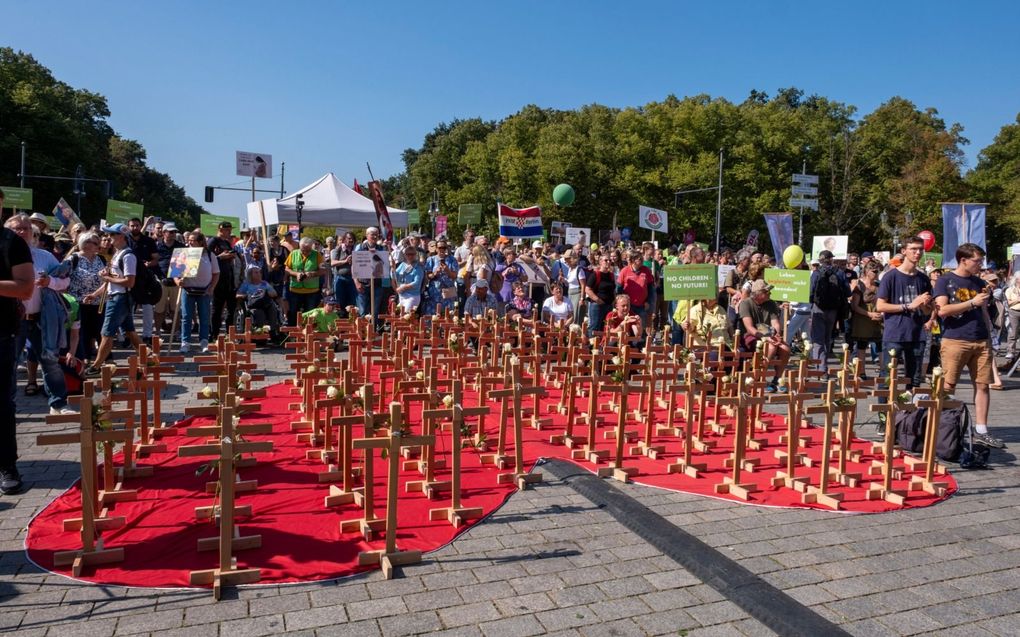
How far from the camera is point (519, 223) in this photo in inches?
681

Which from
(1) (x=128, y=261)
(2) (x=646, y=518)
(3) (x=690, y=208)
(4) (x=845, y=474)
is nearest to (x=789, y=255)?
(4) (x=845, y=474)

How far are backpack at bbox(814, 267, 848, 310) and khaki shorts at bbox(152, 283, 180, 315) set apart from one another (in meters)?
10.5

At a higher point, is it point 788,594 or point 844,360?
point 844,360

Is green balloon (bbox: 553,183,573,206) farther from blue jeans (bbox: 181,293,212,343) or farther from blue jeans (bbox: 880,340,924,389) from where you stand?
blue jeans (bbox: 880,340,924,389)

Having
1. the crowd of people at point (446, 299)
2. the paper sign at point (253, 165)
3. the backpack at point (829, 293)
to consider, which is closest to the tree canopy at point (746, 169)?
the paper sign at point (253, 165)

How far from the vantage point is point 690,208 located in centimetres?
4447

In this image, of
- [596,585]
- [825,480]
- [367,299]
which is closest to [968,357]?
[825,480]

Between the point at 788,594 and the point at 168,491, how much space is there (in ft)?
13.4

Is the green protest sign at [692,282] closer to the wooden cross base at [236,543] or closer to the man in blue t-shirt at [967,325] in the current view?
the man in blue t-shirt at [967,325]

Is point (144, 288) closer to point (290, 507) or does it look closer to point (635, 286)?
point (290, 507)

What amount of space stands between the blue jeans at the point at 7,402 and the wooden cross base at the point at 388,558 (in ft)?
9.26

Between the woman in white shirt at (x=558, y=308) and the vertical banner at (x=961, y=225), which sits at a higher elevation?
the vertical banner at (x=961, y=225)

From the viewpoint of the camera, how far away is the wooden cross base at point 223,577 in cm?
371

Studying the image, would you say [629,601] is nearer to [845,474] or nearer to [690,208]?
[845,474]
